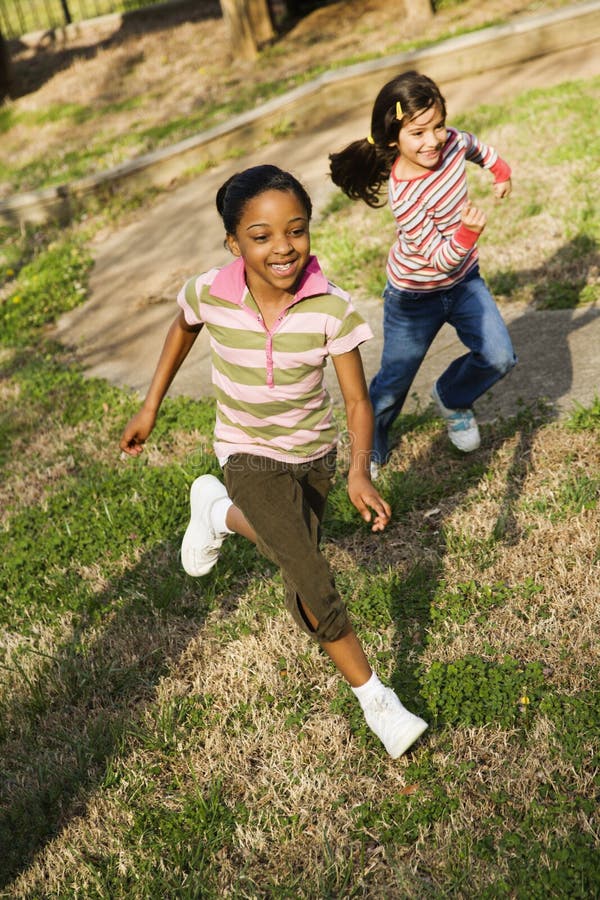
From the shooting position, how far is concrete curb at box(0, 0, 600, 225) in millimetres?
9789

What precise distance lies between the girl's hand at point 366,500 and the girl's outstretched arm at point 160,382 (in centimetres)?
94

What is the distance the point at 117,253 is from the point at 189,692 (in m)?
6.20

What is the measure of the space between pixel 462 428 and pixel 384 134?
4.62 feet

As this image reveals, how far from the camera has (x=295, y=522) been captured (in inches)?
114

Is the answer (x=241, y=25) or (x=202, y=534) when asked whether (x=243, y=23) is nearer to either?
(x=241, y=25)

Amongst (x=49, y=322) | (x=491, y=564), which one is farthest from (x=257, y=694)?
(x=49, y=322)

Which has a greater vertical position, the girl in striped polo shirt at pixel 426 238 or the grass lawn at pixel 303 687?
the girl in striped polo shirt at pixel 426 238

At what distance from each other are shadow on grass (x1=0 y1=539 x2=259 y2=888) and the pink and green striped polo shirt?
907mm

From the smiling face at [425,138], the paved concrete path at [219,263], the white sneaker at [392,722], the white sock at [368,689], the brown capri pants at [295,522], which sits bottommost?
the paved concrete path at [219,263]

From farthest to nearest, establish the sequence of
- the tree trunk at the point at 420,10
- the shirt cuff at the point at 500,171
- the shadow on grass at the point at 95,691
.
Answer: the tree trunk at the point at 420,10, the shirt cuff at the point at 500,171, the shadow on grass at the point at 95,691

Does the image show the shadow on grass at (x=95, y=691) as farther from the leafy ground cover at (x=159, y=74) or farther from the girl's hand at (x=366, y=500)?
the leafy ground cover at (x=159, y=74)

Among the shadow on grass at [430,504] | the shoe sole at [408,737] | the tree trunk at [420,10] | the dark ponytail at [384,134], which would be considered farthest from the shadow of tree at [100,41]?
the shoe sole at [408,737]

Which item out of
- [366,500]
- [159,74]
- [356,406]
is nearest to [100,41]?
[159,74]

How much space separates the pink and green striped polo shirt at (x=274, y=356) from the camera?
2.87 meters
